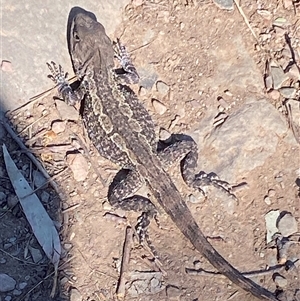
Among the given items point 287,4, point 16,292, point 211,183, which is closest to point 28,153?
point 16,292

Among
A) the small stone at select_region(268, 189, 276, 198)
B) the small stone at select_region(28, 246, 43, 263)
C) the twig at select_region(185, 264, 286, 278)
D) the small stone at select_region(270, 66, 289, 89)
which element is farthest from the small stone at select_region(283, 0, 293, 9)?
the small stone at select_region(28, 246, 43, 263)

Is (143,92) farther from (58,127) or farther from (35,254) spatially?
(35,254)

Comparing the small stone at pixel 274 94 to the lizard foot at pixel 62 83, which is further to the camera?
the small stone at pixel 274 94

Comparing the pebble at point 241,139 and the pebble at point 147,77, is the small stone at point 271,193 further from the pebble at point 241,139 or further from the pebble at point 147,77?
the pebble at point 147,77

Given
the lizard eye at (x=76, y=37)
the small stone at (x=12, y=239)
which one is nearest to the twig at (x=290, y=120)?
the lizard eye at (x=76, y=37)

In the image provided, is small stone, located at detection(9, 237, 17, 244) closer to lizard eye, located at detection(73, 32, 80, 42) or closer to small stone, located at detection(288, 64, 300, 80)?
lizard eye, located at detection(73, 32, 80, 42)
